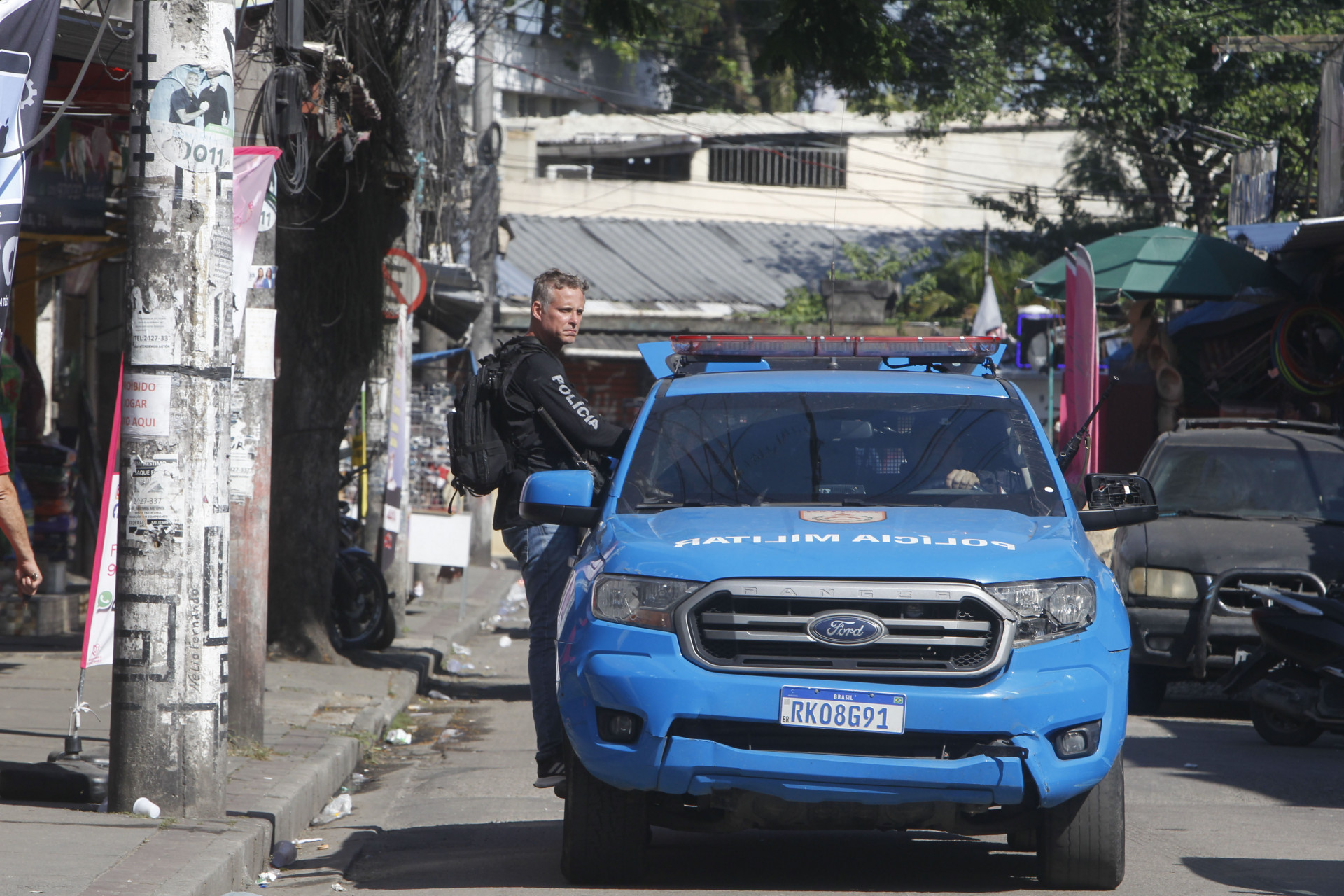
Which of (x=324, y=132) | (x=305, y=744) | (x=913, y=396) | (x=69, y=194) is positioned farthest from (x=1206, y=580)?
(x=69, y=194)

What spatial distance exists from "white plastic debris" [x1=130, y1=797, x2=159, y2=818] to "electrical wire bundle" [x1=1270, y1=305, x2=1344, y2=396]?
13508 mm

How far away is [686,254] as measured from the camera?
1449 inches

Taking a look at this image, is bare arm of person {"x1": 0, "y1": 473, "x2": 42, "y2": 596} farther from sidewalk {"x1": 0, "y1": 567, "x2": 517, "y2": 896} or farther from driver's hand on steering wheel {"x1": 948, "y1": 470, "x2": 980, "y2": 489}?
driver's hand on steering wheel {"x1": 948, "y1": 470, "x2": 980, "y2": 489}

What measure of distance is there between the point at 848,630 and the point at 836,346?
2.00m

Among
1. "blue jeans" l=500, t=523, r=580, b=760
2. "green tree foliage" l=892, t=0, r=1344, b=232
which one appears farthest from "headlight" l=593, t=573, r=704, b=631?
"green tree foliage" l=892, t=0, r=1344, b=232

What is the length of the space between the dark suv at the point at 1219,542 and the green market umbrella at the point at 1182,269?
209 inches

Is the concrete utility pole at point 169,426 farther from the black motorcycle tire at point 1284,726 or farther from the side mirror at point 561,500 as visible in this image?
the black motorcycle tire at point 1284,726

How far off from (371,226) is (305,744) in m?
4.24

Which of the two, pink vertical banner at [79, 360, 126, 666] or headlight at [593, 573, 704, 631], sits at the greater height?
headlight at [593, 573, 704, 631]

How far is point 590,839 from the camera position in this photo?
17.3ft

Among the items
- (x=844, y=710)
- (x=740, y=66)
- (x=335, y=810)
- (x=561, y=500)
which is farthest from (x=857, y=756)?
(x=740, y=66)

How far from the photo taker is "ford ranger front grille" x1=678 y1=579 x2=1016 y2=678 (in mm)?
4820

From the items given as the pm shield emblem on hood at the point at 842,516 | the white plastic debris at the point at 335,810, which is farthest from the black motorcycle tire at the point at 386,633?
the pm shield emblem on hood at the point at 842,516

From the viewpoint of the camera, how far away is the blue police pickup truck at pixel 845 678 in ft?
15.7
